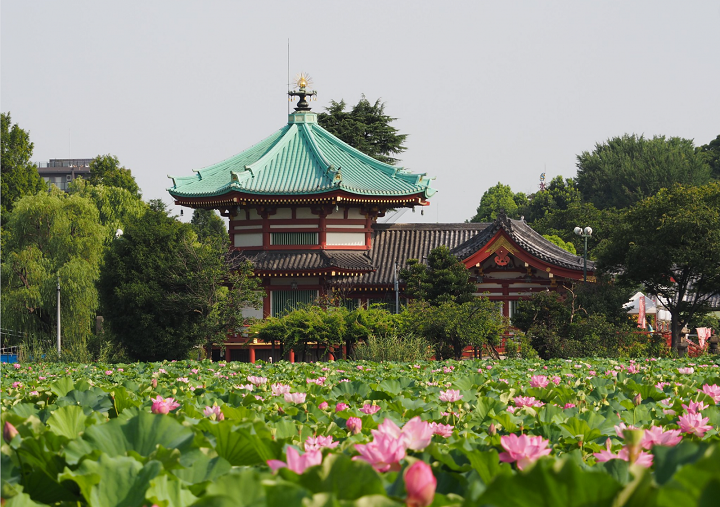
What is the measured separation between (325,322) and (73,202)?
12408mm

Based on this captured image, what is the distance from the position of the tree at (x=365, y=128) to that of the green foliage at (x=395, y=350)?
22240 millimetres

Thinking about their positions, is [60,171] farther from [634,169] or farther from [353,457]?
[353,457]

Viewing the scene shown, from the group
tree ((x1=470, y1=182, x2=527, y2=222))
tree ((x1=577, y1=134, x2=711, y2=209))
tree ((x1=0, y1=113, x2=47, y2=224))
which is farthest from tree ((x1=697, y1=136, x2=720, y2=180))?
tree ((x1=0, y1=113, x2=47, y2=224))

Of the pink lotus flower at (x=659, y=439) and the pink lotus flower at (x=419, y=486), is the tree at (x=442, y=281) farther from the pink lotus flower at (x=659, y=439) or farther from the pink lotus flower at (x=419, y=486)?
the pink lotus flower at (x=419, y=486)

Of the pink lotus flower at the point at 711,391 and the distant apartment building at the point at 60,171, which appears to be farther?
the distant apartment building at the point at 60,171

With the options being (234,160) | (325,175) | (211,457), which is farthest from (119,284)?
(211,457)

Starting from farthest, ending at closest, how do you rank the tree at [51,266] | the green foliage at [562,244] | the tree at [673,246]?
the green foliage at [562,244] < the tree at [51,266] < the tree at [673,246]

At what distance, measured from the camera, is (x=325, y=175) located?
2431 centimetres

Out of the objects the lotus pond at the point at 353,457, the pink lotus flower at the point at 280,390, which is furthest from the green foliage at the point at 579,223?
the lotus pond at the point at 353,457

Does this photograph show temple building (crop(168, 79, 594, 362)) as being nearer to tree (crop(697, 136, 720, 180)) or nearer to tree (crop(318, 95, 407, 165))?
tree (crop(318, 95, 407, 165))

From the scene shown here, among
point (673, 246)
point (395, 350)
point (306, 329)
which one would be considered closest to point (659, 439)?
point (395, 350)

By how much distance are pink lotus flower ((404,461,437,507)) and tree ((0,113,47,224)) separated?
113 ft

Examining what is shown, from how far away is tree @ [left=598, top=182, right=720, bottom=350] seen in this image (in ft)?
66.1

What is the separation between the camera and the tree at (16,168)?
1314 inches
